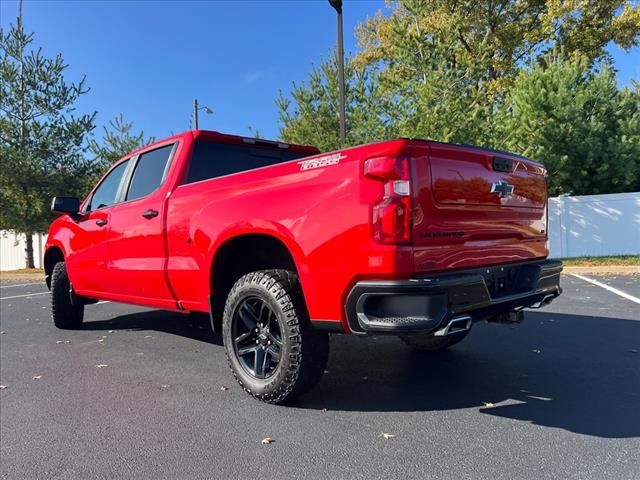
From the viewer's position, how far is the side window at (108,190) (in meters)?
5.37

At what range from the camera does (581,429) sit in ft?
10.1

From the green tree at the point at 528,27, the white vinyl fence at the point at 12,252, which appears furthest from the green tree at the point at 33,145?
the green tree at the point at 528,27

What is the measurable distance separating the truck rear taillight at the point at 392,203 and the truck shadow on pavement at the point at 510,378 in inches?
52.3

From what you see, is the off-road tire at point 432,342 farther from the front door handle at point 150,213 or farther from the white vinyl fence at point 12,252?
the white vinyl fence at point 12,252

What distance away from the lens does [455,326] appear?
2900 mm

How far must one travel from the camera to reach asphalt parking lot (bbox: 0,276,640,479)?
2727mm

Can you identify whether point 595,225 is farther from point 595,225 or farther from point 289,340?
point 289,340

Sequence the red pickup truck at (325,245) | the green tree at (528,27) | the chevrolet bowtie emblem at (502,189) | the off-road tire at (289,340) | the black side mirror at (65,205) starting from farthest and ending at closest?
the green tree at (528,27) < the black side mirror at (65,205) < the chevrolet bowtie emblem at (502,189) < the off-road tire at (289,340) < the red pickup truck at (325,245)

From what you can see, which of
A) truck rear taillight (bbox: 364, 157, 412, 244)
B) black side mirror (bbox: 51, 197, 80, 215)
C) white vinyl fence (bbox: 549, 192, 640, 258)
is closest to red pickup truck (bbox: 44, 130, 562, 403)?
truck rear taillight (bbox: 364, 157, 412, 244)

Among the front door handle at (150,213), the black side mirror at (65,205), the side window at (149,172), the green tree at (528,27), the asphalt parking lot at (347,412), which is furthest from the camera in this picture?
the green tree at (528,27)

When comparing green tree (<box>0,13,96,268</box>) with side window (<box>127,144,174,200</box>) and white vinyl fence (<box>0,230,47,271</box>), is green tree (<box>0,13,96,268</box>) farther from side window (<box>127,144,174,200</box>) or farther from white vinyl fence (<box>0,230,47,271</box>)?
side window (<box>127,144,174,200</box>)

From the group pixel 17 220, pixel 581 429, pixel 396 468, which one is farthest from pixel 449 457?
pixel 17 220

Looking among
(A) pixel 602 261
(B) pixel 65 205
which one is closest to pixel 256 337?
(B) pixel 65 205

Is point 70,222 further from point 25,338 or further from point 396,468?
point 396,468
